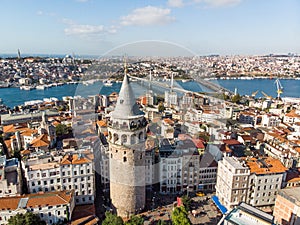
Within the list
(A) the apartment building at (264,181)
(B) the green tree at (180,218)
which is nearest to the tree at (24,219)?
(B) the green tree at (180,218)

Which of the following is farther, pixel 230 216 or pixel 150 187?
pixel 150 187

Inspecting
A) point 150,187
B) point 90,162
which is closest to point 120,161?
point 90,162

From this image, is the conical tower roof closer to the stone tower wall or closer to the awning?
the stone tower wall

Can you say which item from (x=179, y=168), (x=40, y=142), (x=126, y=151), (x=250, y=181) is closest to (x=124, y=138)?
(x=126, y=151)

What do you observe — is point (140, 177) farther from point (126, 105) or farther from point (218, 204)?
point (218, 204)

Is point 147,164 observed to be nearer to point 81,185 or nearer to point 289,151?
point 81,185

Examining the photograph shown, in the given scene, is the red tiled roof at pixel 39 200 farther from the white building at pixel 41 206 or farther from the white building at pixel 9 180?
the white building at pixel 9 180

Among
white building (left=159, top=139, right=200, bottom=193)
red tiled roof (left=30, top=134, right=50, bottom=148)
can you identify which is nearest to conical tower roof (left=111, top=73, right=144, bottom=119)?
white building (left=159, top=139, right=200, bottom=193)
